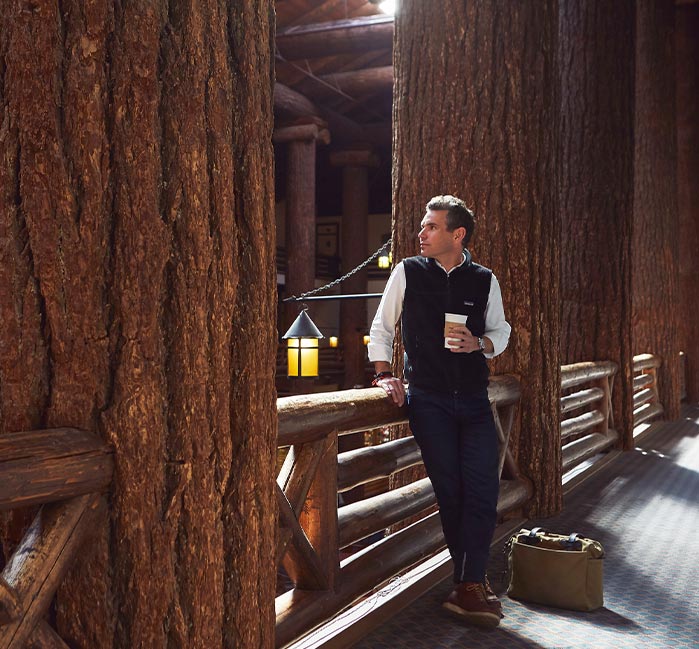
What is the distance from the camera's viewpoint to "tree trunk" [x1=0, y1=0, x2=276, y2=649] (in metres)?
1.51

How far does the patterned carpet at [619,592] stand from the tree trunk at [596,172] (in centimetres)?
161

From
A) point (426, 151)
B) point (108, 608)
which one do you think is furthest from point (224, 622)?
point (426, 151)

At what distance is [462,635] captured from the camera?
2.91 metres

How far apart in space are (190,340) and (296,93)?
48.5 feet

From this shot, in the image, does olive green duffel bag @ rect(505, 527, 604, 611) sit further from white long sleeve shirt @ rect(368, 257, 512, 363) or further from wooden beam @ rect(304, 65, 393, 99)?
wooden beam @ rect(304, 65, 393, 99)

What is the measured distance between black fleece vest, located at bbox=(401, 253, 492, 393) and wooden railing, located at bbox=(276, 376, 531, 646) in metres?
0.22

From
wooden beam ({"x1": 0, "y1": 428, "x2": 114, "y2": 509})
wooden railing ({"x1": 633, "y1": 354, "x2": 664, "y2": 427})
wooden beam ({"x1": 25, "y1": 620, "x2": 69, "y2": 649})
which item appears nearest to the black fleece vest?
wooden beam ({"x1": 0, "y1": 428, "x2": 114, "y2": 509})

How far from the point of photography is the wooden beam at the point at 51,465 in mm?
1399

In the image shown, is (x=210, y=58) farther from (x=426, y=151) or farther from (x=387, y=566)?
(x=426, y=151)

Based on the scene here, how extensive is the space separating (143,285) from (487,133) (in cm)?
314

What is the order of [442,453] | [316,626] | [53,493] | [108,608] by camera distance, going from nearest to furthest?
1. [53,493]
2. [108,608]
3. [316,626]
4. [442,453]

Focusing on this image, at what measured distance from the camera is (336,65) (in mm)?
15641

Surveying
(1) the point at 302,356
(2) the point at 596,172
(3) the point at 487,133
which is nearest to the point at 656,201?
(2) the point at 596,172

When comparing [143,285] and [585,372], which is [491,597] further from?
[585,372]
